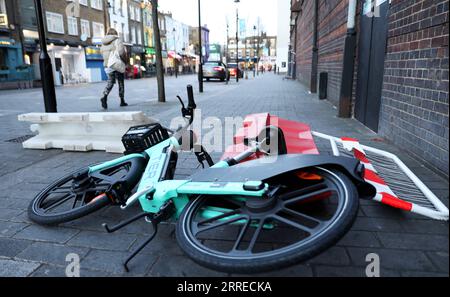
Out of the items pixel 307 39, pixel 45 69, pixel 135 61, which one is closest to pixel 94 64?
pixel 135 61

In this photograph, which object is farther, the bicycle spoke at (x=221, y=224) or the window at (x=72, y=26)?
the window at (x=72, y=26)

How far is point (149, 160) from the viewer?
3.01 metres

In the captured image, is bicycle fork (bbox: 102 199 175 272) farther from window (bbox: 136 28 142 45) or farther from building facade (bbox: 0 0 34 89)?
window (bbox: 136 28 142 45)

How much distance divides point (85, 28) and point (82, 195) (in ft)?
117

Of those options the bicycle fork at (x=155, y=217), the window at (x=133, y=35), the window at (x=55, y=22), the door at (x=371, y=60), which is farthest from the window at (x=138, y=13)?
the bicycle fork at (x=155, y=217)

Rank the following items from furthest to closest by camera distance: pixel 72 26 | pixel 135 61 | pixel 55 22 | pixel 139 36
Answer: pixel 139 36 → pixel 135 61 → pixel 72 26 → pixel 55 22

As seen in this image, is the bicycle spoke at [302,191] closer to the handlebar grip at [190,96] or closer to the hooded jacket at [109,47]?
the handlebar grip at [190,96]

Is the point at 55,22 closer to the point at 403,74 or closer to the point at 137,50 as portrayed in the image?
the point at 137,50

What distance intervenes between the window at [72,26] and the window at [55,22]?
1082mm

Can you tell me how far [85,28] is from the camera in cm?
3428

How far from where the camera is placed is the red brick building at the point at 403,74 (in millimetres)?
3871

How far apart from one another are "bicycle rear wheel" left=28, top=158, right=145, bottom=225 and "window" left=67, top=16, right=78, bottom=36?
32.9m

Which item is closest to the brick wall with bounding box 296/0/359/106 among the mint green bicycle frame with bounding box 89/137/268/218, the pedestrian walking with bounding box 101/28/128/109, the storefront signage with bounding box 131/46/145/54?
the pedestrian walking with bounding box 101/28/128/109
